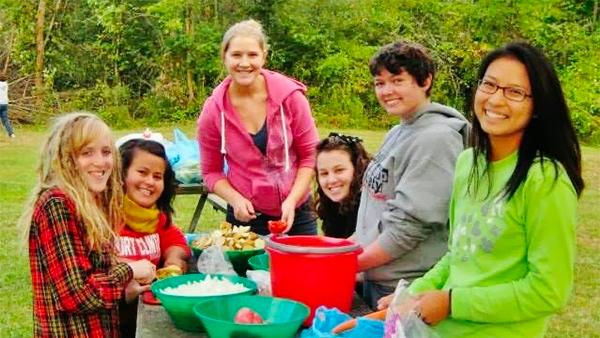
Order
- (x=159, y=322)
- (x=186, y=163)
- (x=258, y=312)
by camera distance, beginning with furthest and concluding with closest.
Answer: (x=186, y=163) → (x=159, y=322) → (x=258, y=312)

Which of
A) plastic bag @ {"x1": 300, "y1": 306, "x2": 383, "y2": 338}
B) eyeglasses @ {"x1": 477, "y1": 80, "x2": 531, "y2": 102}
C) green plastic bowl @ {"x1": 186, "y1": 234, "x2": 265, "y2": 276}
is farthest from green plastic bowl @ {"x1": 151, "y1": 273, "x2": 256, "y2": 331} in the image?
eyeglasses @ {"x1": 477, "y1": 80, "x2": 531, "y2": 102}

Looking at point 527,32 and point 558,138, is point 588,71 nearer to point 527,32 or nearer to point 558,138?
point 527,32

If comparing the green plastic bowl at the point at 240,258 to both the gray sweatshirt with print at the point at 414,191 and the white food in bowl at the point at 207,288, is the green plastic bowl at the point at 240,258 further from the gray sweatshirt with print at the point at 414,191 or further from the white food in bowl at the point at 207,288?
the gray sweatshirt with print at the point at 414,191

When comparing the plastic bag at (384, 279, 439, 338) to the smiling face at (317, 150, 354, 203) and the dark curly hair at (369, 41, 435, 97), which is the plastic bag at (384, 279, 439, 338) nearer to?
the dark curly hair at (369, 41, 435, 97)

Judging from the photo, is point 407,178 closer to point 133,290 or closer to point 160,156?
point 133,290

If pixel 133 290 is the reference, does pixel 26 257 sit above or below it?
below

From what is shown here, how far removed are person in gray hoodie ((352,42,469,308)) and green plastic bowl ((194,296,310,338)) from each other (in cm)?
32

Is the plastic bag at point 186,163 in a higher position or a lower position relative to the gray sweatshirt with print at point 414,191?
lower

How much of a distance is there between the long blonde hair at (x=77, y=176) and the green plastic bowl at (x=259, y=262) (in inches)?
17.3

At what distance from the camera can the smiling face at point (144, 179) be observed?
2.54 meters

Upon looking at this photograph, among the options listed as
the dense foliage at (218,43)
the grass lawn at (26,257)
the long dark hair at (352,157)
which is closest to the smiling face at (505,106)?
the long dark hair at (352,157)

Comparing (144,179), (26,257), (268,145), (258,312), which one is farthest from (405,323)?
(26,257)

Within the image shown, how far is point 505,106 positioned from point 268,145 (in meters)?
1.44

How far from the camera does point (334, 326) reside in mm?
1772
